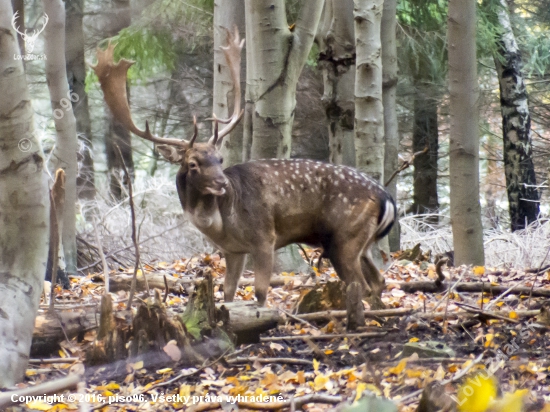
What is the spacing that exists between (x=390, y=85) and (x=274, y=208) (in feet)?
17.7

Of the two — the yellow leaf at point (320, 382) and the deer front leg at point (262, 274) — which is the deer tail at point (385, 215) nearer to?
the deer front leg at point (262, 274)

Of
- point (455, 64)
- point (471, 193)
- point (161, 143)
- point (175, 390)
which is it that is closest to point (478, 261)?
point (471, 193)

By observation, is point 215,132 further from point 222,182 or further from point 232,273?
point 232,273

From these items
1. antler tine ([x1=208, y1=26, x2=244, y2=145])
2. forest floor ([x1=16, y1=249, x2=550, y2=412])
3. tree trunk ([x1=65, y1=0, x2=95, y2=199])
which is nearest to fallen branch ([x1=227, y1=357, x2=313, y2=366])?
forest floor ([x1=16, y1=249, x2=550, y2=412])

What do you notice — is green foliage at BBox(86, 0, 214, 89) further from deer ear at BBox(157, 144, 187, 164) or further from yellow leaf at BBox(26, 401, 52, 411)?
yellow leaf at BBox(26, 401, 52, 411)

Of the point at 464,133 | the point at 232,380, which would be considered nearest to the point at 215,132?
the point at 232,380

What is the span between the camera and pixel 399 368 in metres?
4.03

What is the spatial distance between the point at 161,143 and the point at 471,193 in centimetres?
410

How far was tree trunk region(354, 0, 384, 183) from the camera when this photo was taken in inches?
326

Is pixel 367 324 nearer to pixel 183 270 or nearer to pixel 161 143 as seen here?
pixel 161 143

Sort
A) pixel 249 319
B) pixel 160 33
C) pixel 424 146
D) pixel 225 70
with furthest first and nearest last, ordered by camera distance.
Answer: pixel 424 146 < pixel 160 33 < pixel 225 70 < pixel 249 319

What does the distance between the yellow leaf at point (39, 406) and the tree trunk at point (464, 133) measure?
244 inches

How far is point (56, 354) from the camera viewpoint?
16.3ft

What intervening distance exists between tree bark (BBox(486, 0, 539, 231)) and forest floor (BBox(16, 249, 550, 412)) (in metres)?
7.99
